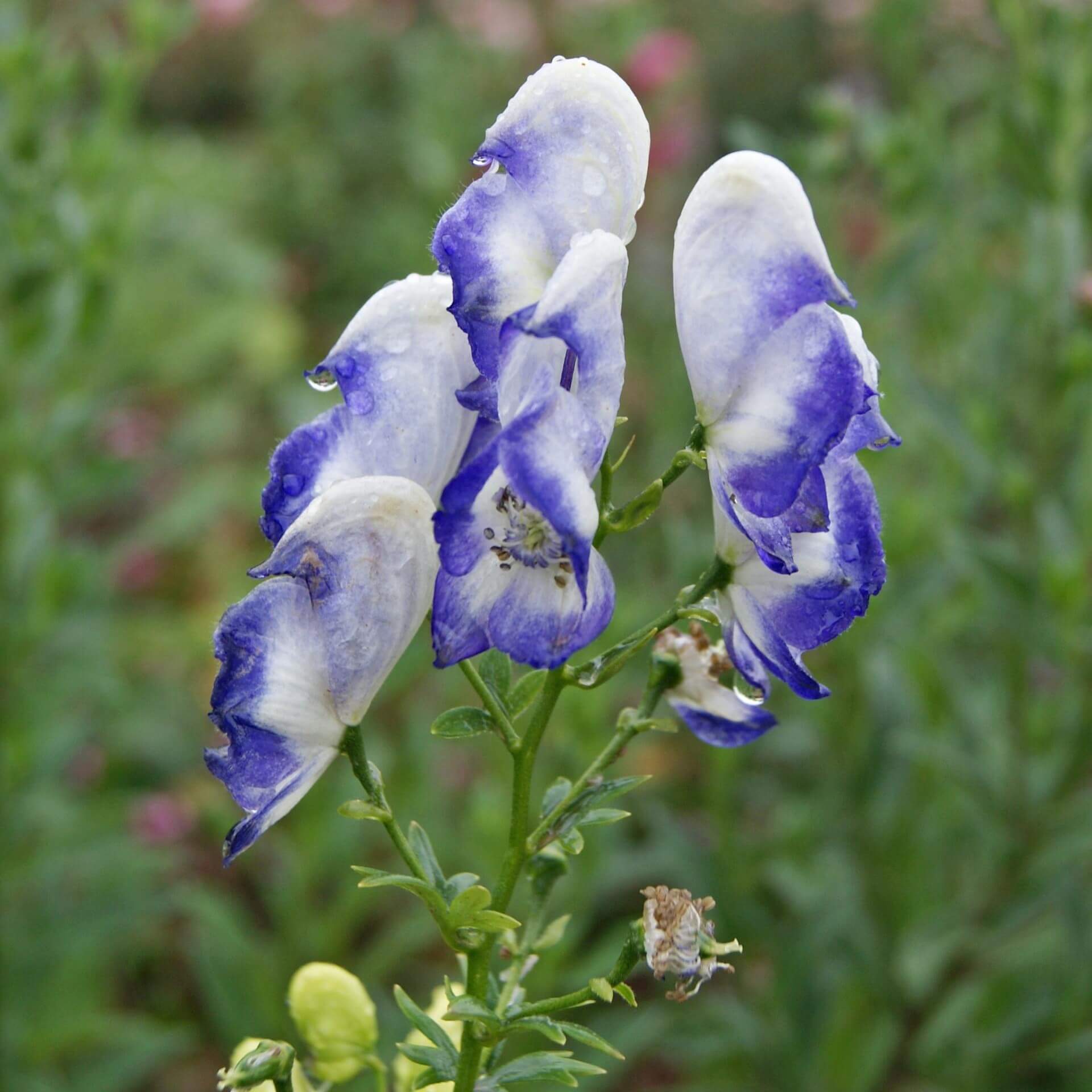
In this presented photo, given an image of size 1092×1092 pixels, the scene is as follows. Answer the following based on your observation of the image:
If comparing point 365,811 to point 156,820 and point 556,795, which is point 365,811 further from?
point 156,820

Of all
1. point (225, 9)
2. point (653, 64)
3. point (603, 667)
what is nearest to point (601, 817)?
point (603, 667)

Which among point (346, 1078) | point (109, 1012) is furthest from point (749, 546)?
point (109, 1012)

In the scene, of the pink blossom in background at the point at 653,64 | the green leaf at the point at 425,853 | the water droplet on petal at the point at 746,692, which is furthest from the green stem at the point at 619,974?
the pink blossom in background at the point at 653,64

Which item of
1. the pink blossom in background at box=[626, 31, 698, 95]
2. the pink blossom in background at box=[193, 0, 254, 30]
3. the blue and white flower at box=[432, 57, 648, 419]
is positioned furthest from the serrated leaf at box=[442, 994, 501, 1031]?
the pink blossom in background at box=[193, 0, 254, 30]

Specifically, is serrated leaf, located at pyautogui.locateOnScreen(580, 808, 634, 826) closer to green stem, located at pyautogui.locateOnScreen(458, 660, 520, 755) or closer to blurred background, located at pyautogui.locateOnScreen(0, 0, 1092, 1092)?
green stem, located at pyautogui.locateOnScreen(458, 660, 520, 755)

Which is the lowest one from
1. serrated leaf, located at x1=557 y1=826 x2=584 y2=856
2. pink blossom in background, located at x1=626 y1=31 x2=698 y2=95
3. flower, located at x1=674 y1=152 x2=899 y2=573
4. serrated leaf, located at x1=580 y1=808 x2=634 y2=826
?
serrated leaf, located at x1=557 y1=826 x2=584 y2=856

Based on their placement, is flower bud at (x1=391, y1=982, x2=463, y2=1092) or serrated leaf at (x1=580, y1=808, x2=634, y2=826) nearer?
serrated leaf at (x1=580, y1=808, x2=634, y2=826)
